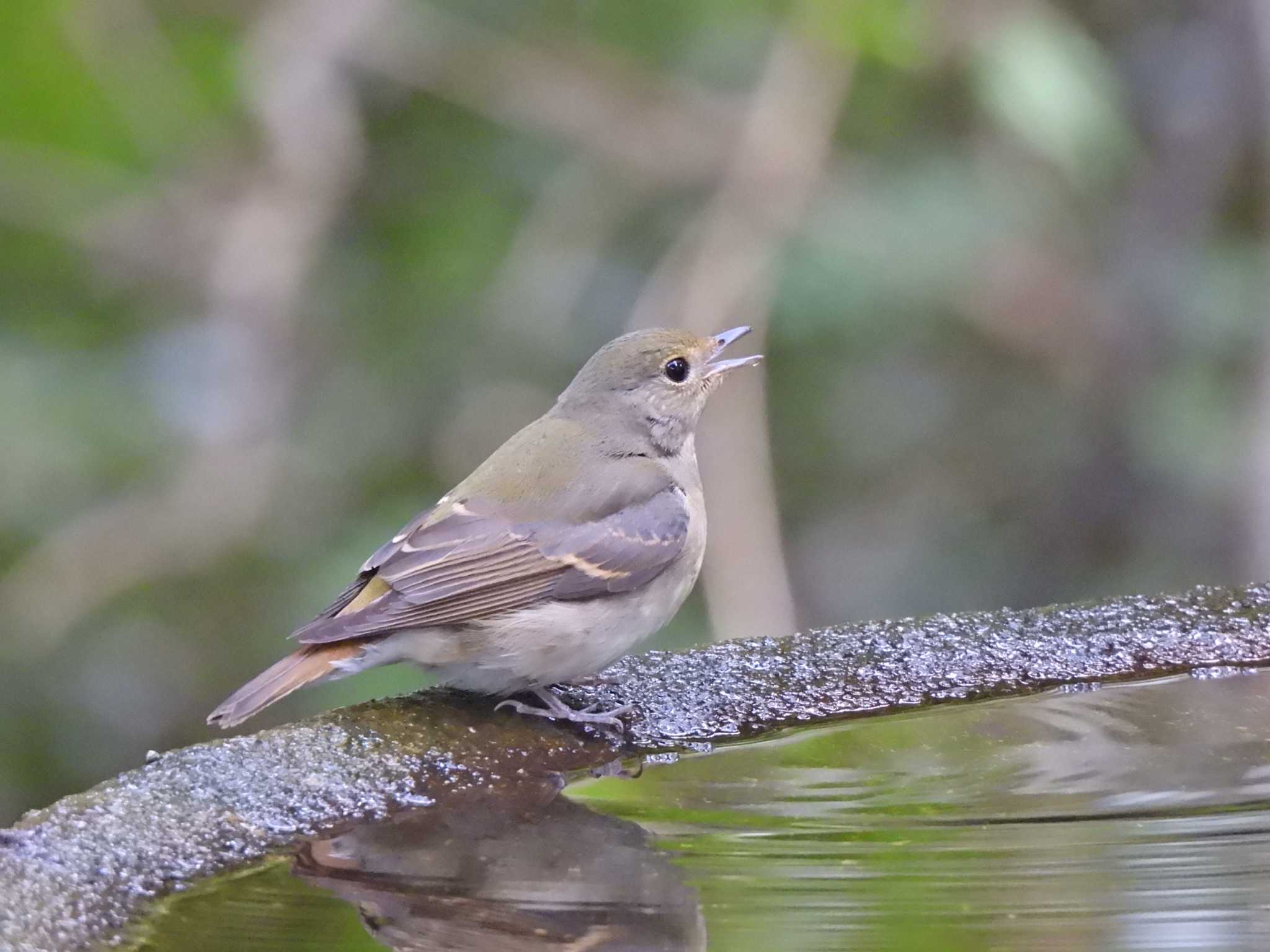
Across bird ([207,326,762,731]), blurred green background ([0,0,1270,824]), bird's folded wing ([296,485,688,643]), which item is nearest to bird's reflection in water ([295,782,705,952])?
bird ([207,326,762,731])

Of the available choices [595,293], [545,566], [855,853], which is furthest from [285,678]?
[595,293]

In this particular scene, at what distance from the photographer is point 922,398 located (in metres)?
7.09

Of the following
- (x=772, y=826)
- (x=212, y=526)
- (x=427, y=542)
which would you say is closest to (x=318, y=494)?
(x=212, y=526)

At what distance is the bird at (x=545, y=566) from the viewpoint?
11.3ft

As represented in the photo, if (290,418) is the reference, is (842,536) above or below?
below

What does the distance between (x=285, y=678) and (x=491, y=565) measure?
0.54 meters

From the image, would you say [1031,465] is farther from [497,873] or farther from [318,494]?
[497,873]

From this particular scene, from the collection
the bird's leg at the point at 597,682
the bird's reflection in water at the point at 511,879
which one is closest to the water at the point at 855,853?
the bird's reflection in water at the point at 511,879

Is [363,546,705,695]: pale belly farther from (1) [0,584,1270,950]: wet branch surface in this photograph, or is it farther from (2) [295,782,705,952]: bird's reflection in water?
(2) [295,782,705,952]: bird's reflection in water

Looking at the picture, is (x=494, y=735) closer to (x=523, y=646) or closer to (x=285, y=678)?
(x=523, y=646)

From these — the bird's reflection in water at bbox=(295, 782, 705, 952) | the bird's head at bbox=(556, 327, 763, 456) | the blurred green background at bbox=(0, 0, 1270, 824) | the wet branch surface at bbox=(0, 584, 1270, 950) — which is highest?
the blurred green background at bbox=(0, 0, 1270, 824)

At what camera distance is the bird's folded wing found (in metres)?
3.45

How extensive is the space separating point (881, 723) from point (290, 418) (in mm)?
4033

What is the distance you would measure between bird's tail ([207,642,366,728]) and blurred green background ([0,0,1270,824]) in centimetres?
193
